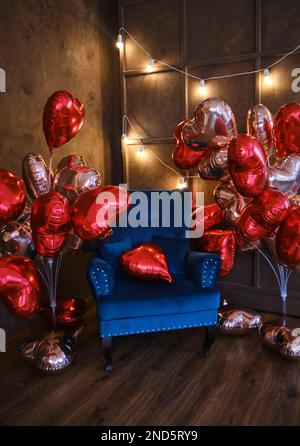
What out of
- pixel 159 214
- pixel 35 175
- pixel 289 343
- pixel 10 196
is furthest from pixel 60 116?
pixel 289 343

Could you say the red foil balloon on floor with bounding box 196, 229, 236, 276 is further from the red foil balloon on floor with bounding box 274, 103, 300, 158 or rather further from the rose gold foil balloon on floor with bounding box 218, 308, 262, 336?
the red foil balloon on floor with bounding box 274, 103, 300, 158

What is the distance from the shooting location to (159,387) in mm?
1909

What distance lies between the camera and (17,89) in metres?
2.41

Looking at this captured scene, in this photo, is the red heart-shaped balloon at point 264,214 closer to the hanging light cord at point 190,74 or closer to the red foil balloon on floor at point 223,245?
the red foil balloon on floor at point 223,245

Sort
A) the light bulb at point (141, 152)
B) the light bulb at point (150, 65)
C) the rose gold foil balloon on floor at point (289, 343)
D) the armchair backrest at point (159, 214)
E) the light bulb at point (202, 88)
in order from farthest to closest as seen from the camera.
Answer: the light bulb at point (141, 152)
the light bulb at point (150, 65)
the light bulb at point (202, 88)
the armchair backrest at point (159, 214)
the rose gold foil balloon on floor at point (289, 343)

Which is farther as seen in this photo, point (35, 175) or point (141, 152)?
point (141, 152)

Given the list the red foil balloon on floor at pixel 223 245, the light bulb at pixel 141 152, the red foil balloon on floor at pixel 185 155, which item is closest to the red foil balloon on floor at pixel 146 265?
the red foil balloon on floor at pixel 223 245

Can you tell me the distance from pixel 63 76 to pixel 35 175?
1.17 m

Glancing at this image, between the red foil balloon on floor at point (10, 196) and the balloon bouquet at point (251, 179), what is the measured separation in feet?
3.44

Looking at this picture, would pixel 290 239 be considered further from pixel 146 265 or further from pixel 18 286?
pixel 18 286

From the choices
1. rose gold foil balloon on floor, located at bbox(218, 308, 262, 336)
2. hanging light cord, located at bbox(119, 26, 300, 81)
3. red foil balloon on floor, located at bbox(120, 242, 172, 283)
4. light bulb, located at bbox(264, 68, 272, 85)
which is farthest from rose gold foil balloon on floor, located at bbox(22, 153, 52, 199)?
light bulb, located at bbox(264, 68, 272, 85)

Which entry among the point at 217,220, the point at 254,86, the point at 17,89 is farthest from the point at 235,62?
the point at 17,89

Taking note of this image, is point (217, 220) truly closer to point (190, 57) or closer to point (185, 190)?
point (185, 190)

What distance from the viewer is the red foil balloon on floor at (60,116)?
6.36 feet
